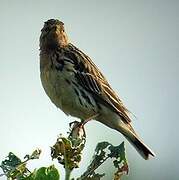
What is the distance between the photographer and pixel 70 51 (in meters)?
6.89

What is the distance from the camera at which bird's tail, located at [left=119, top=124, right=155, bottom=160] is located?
19.3 ft

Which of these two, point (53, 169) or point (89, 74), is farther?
point (89, 74)

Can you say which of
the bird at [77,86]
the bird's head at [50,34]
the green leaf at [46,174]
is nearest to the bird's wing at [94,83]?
the bird at [77,86]

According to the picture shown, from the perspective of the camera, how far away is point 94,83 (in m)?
6.85

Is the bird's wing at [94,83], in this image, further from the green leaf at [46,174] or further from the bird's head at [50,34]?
the green leaf at [46,174]

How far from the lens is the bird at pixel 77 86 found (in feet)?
20.0

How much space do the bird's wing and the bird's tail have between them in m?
0.20

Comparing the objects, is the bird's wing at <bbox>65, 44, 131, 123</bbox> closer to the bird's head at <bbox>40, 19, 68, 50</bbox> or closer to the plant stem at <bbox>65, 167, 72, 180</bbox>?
the bird's head at <bbox>40, 19, 68, 50</bbox>

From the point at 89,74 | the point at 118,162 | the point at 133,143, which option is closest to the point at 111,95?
the point at 89,74

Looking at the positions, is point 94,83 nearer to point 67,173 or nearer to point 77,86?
point 77,86

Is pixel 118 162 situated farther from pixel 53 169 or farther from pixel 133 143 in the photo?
pixel 133 143

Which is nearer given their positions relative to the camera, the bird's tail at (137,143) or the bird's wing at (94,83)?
the bird's tail at (137,143)

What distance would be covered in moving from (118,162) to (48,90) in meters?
3.18

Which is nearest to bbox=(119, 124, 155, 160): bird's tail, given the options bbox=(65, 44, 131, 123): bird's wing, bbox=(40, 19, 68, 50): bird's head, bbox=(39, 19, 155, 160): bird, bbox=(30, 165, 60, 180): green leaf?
bbox=(39, 19, 155, 160): bird
